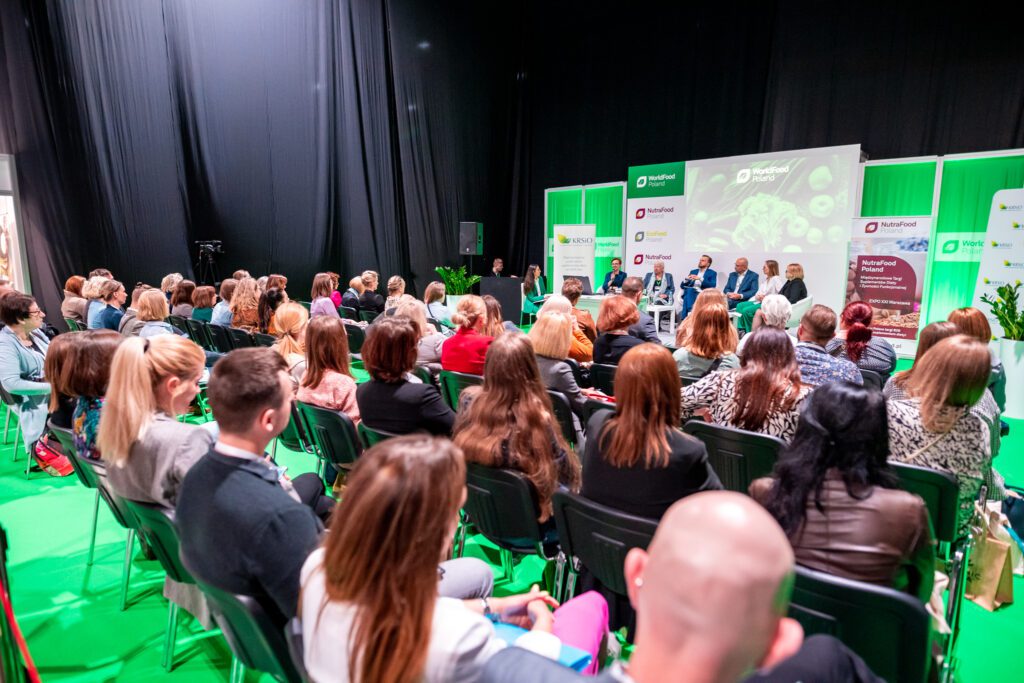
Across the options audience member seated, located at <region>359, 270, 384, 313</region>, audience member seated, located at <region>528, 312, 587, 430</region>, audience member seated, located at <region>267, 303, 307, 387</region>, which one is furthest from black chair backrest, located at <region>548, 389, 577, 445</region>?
audience member seated, located at <region>359, 270, 384, 313</region>

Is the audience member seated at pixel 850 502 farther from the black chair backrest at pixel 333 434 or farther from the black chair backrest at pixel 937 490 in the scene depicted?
the black chair backrest at pixel 333 434

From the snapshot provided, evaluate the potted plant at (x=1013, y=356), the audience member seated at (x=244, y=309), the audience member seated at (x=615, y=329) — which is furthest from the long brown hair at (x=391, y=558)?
the potted plant at (x=1013, y=356)

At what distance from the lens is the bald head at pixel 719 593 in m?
0.66

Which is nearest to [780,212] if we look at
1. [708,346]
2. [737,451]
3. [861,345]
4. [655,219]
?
[655,219]

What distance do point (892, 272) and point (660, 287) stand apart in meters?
3.67

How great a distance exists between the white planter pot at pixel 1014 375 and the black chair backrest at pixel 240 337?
7.04 metres

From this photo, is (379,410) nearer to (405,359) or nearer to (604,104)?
(405,359)

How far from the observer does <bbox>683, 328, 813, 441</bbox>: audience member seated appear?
2.67m

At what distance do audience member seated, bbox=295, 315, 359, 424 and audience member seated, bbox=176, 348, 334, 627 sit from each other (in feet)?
5.00

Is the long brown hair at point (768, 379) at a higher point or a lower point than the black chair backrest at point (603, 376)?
higher

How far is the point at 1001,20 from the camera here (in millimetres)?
8148

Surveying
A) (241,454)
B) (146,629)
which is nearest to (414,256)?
(146,629)

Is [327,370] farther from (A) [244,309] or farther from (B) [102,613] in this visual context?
(A) [244,309]

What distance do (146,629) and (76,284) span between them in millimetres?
5890
